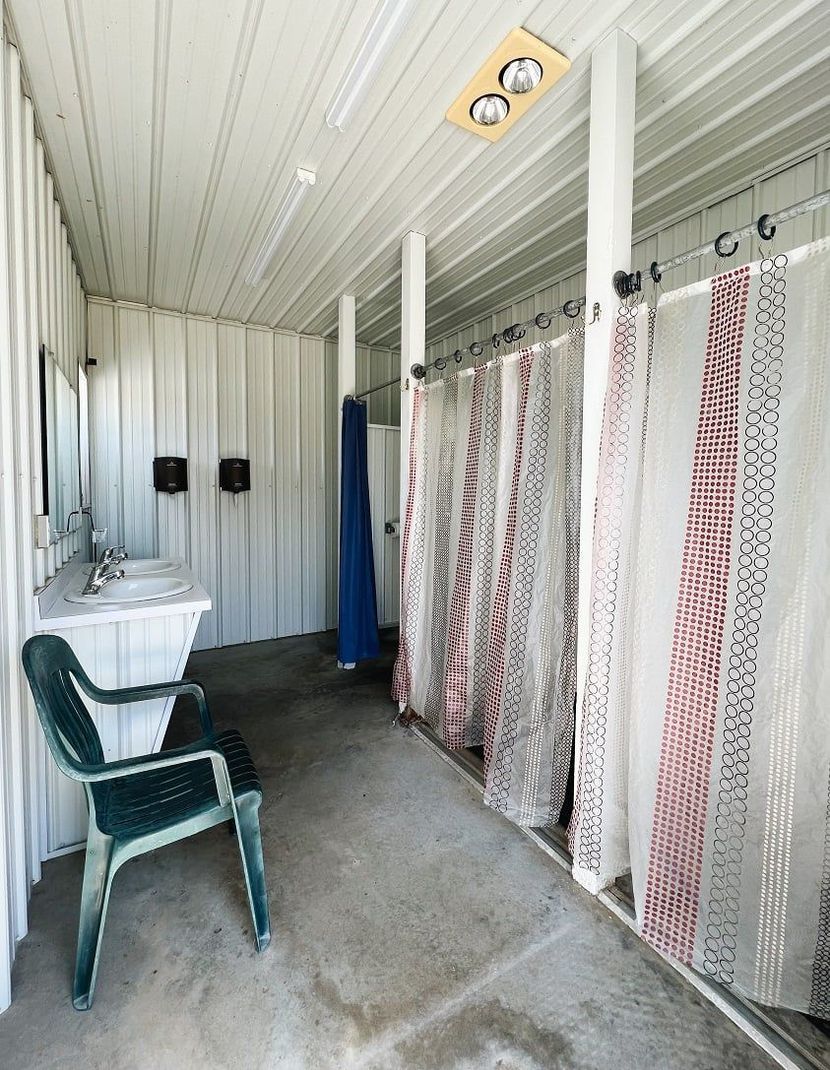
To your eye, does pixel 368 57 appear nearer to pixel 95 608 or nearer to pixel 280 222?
pixel 280 222

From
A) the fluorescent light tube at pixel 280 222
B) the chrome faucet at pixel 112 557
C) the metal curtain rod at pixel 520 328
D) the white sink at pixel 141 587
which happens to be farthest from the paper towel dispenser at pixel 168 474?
the metal curtain rod at pixel 520 328

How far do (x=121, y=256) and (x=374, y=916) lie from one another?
3900 millimetres

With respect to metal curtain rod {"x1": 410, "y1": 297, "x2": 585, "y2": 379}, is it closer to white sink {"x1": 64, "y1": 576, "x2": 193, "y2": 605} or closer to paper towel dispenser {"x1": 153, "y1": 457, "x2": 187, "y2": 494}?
white sink {"x1": 64, "y1": 576, "x2": 193, "y2": 605}

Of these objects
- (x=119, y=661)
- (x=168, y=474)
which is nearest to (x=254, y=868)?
(x=119, y=661)

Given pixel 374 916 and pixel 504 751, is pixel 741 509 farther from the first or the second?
pixel 374 916

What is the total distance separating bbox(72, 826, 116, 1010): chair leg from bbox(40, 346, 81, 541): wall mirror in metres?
1.27

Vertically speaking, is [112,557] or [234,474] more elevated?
[234,474]

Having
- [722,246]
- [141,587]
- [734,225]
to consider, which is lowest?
[141,587]

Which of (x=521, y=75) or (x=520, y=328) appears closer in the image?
(x=521, y=75)

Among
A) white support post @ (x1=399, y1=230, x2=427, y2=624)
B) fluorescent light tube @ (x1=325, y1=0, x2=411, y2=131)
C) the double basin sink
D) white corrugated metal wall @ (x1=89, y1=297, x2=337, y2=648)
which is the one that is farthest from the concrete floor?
fluorescent light tube @ (x1=325, y1=0, x2=411, y2=131)

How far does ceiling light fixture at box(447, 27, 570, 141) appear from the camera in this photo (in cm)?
161

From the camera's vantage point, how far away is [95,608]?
1.85 metres

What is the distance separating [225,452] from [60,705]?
3.22 m

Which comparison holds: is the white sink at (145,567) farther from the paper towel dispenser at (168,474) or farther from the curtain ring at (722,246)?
the curtain ring at (722,246)
